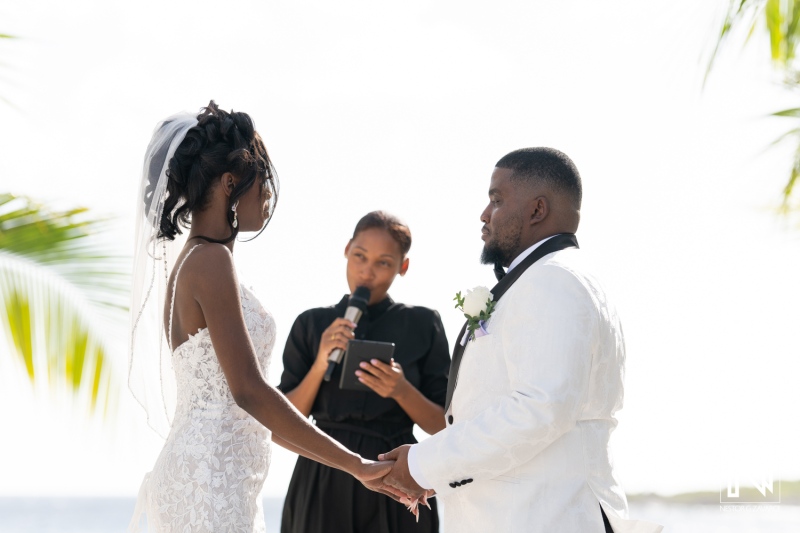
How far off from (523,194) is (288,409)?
4.27 ft

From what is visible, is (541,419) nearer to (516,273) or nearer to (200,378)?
(516,273)

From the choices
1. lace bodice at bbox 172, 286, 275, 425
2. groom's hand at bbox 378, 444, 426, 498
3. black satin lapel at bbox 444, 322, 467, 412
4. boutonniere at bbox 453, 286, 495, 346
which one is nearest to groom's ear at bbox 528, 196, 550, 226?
boutonniere at bbox 453, 286, 495, 346

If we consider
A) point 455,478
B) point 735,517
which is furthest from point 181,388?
point 735,517

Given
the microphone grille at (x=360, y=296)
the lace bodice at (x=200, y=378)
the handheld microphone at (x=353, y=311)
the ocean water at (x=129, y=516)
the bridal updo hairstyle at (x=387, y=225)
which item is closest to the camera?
the lace bodice at (x=200, y=378)

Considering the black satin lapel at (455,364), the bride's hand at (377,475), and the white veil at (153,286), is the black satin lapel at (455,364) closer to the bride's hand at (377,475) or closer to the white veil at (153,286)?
the bride's hand at (377,475)

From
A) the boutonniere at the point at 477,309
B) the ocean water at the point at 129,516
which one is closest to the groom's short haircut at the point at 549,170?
the boutonniere at the point at 477,309

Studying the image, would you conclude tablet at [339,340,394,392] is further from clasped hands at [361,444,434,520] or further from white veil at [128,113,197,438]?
white veil at [128,113,197,438]

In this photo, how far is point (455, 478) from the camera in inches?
146

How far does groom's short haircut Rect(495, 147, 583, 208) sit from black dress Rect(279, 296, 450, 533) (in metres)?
1.50

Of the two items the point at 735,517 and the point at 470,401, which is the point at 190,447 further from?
the point at 735,517

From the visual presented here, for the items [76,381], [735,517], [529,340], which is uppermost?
[529,340]

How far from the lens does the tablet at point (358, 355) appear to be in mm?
4977

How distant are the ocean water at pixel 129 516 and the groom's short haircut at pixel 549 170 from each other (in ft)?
19.0

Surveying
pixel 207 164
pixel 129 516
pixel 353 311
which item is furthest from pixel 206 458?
pixel 129 516
